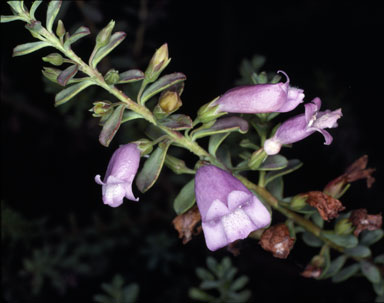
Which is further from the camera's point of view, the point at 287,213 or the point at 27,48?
the point at 287,213

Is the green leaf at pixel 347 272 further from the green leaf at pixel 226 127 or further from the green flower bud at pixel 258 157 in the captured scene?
the green leaf at pixel 226 127

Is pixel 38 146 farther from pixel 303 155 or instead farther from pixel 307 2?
pixel 307 2

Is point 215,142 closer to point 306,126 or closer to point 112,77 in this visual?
point 306,126

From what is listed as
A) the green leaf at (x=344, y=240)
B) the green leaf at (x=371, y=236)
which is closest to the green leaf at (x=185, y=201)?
the green leaf at (x=344, y=240)

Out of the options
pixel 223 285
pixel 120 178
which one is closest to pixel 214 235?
pixel 120 178

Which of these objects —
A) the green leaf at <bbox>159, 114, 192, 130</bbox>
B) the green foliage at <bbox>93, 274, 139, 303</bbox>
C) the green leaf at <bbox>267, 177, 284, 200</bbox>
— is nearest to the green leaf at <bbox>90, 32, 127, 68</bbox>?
the green leaf at <bbox>159, 114, 192, 130</bbox>
